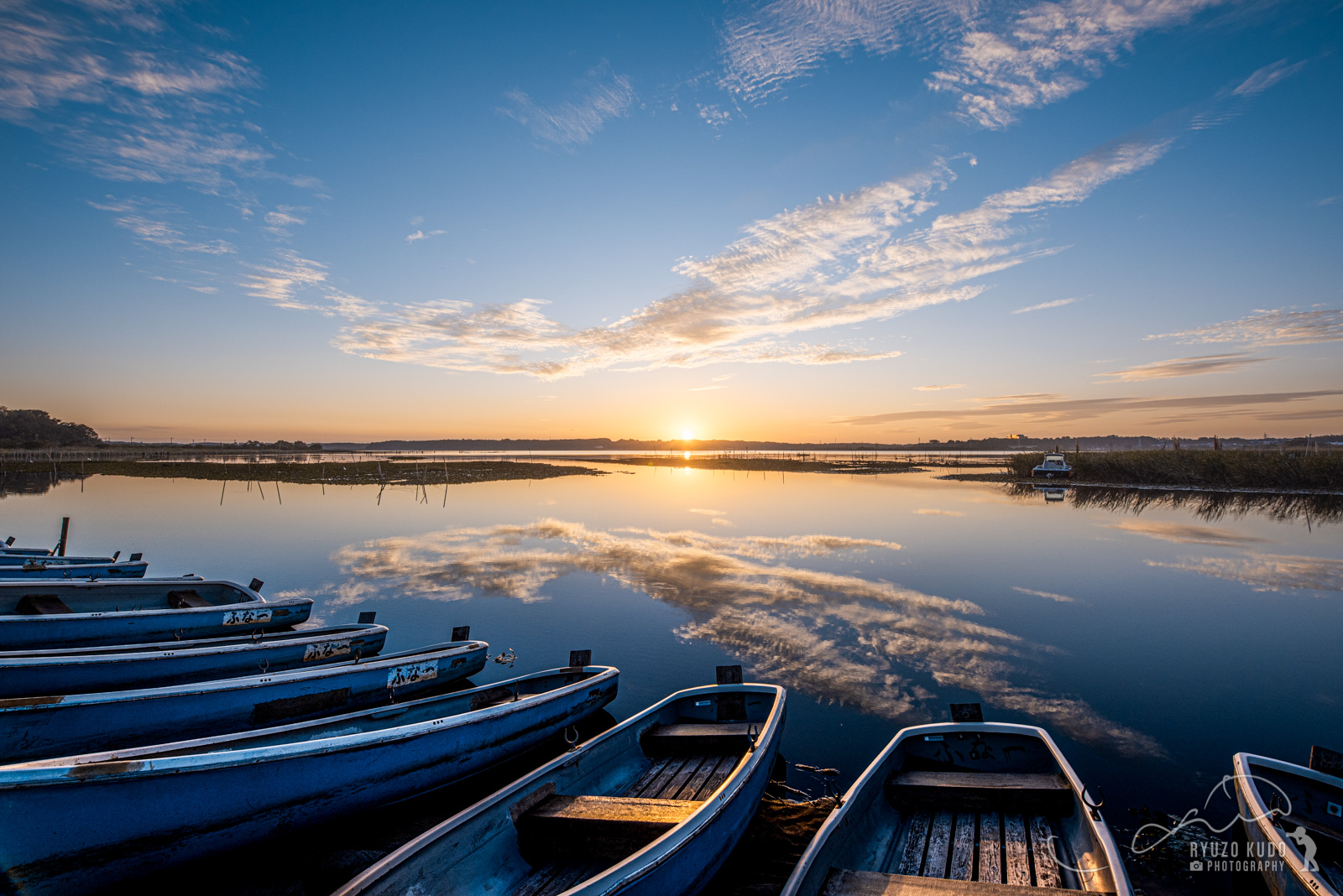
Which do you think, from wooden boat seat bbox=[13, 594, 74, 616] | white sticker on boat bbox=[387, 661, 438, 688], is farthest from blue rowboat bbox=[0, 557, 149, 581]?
white sticker on boat bbox=[387, 661, 438, 688]

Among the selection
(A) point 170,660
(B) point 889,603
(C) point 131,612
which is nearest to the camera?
(A) point 170,660

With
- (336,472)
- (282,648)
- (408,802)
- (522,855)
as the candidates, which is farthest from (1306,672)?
(336,472)

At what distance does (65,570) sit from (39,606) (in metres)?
4.57

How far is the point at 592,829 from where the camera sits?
4.81 m

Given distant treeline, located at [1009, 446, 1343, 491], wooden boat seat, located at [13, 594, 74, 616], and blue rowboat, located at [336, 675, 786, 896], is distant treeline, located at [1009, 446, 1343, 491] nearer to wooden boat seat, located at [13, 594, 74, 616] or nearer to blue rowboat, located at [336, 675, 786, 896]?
blue rowboat, located at [336, 675, 786, 896]

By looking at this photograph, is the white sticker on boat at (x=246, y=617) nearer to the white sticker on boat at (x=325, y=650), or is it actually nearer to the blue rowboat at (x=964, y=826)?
the white sticker on boat at (x=325, y=650)

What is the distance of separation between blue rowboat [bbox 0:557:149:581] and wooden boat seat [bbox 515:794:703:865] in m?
14.5

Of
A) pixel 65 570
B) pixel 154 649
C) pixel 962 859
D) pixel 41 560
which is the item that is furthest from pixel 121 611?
pixel 962 859

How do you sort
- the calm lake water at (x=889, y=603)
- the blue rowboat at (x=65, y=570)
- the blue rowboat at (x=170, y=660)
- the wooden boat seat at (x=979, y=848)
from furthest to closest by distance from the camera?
the blue rowboat at (x=65, y=570), the calm lake water at (x=889, y=603), the blue rowboat at (x=170, y=660), the wooden boat seat at (x=979, y=848)

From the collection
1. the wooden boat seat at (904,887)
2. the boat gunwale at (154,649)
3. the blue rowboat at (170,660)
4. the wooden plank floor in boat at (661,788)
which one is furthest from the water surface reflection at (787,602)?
the blue rowboat at (170,660)

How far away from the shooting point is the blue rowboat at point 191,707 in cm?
582

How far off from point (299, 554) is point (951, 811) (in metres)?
22.4

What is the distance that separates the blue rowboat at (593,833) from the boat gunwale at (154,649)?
6.57m

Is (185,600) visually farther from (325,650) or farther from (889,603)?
(889,603)
